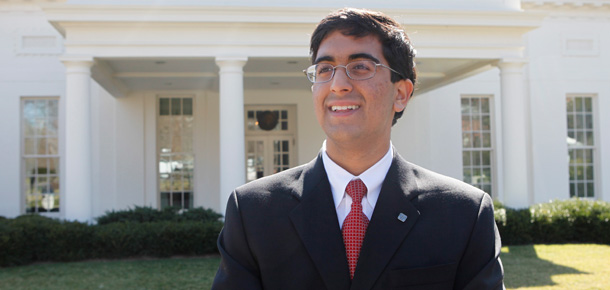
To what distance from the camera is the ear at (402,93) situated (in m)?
1.88

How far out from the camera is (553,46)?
604 inches

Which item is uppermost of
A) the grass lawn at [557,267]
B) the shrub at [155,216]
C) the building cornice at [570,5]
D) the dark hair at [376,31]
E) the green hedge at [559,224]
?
the building cornice at [570,5]

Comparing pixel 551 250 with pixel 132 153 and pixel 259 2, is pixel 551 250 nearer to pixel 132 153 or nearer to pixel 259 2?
pixel 259 2

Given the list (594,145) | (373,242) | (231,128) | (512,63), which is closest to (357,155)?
(373,242)

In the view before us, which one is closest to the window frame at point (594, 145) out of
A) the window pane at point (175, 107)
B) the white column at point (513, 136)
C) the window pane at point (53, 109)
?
the white column at point (513, 136)

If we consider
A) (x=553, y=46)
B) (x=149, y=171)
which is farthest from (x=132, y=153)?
(x=553, y=46)

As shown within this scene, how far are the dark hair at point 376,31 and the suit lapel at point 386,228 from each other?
37 centimetres

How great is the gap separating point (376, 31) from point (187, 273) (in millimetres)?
7230

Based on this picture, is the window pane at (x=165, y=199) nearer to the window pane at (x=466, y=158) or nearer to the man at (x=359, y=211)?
the window pane at (x=466, y=158)

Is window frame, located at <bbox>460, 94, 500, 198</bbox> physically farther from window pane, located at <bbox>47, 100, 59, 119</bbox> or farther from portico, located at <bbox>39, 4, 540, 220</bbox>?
window pane, located at <bbox>47, 100, 59, 119</bbox>

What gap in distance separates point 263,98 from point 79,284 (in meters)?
8.83

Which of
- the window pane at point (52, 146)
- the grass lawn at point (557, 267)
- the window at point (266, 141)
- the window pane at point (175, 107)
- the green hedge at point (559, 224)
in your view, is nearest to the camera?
the grass lawn at point (557, 267)

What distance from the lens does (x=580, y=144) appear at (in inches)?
613

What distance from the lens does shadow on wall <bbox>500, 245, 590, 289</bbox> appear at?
7.50 metres
